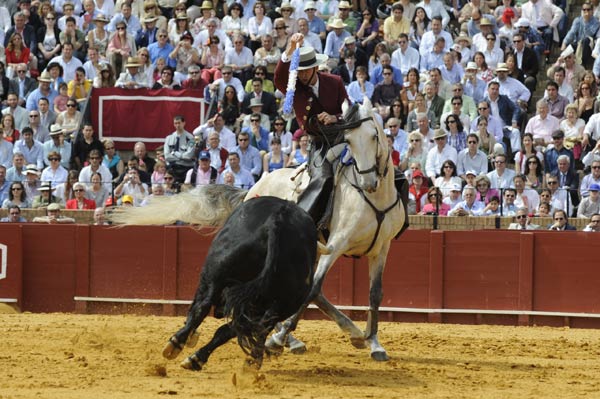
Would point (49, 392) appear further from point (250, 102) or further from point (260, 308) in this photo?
point (250, 102)

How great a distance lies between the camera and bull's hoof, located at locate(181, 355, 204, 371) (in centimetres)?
887

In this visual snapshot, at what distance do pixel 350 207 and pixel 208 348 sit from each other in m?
2.16

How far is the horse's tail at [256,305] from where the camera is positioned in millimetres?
8438

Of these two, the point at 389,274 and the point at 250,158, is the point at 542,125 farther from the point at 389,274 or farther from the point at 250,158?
the point at 250,158

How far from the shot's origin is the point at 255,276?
8602mm

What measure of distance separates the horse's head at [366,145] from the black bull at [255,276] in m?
1.27

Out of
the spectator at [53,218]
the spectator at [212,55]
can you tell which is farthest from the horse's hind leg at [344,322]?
the spectator at [212,55]

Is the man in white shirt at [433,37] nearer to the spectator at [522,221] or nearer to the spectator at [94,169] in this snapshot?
the spectator at [522,221]

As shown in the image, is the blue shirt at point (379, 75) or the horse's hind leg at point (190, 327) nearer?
the horse's hind leg at point (190, 327)

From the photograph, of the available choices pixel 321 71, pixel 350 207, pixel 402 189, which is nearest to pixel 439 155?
pixel 321 71

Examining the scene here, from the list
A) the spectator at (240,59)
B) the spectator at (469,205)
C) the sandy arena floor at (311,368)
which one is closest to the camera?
the sandy arena floor at (311,368)

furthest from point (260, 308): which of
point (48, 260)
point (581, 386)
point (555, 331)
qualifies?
point (48, 260)

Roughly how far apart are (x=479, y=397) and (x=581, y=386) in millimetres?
1019

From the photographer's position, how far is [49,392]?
8312 millimetres
